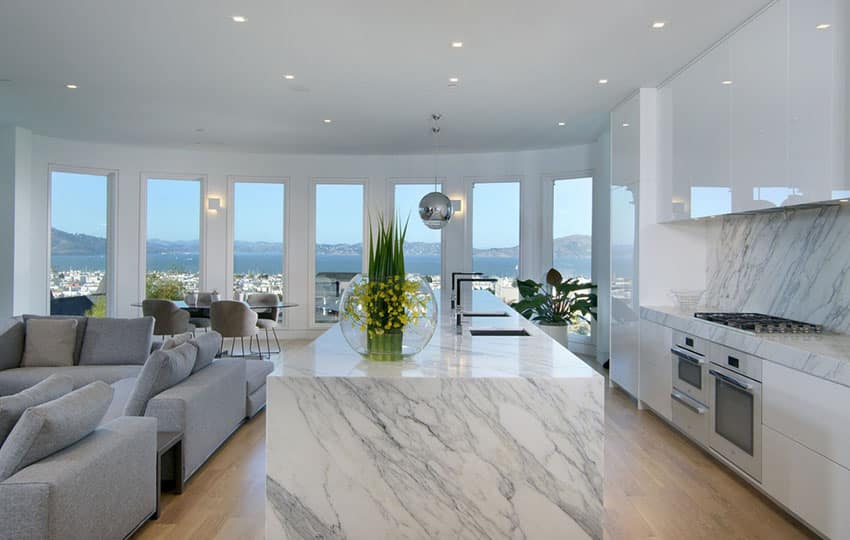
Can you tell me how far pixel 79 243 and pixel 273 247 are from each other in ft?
9.10

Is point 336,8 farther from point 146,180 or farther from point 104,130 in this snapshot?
point 146,180

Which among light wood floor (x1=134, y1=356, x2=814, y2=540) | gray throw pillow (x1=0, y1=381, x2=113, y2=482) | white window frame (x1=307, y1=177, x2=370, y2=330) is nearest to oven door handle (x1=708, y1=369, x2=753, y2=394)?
light wood floor (x1=134, y1=356, x2=814, y2=540)

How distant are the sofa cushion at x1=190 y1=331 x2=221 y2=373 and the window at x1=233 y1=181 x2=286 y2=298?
15.9 feet

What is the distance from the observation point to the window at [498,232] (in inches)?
342

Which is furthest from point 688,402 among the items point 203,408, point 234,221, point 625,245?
point 234,221

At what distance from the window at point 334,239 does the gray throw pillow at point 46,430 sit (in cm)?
668

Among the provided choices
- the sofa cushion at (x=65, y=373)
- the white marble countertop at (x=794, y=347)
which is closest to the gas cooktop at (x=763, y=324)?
the white marble countertop at (x=794, y=347)

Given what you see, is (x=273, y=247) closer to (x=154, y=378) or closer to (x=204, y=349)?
(x=204, y=349)

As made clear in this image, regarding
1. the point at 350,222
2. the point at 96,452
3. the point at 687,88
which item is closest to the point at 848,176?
the point at 687,88

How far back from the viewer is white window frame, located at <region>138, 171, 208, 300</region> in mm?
8539

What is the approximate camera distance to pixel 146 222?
859 centimetres

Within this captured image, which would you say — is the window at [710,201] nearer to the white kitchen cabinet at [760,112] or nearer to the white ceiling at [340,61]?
the white kitchen cabinet at [760,112]

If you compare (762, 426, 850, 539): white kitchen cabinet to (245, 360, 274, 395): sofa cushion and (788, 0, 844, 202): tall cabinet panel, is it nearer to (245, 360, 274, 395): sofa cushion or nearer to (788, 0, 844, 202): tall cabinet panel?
(788, 0, 844, 202): tall cabinet panel

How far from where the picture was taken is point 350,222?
9188 mm
